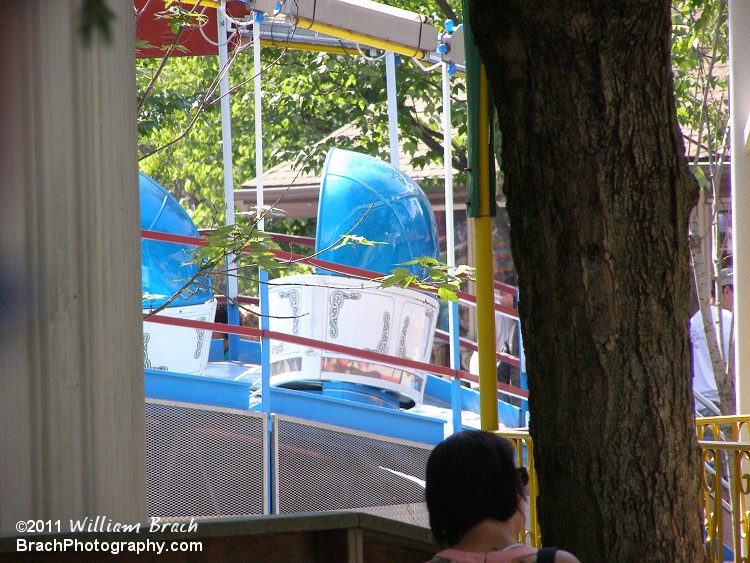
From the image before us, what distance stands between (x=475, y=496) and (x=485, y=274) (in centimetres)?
188

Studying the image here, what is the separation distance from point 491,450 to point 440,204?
16165 mm

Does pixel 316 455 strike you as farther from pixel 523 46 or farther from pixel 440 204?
pixel 440 204

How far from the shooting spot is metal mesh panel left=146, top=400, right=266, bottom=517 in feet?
24.3

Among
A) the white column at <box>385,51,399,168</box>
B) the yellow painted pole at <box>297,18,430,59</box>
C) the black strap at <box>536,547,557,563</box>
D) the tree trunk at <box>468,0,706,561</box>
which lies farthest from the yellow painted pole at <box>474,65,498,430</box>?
the white column at <box>385,51,399,168</box>

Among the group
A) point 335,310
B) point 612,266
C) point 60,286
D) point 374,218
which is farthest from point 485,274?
point 374,218

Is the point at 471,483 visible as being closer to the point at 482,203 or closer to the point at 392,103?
the point at 482,203

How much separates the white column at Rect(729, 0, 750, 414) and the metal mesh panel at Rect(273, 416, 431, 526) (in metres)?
2.67

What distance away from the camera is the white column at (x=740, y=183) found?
7.20 meters

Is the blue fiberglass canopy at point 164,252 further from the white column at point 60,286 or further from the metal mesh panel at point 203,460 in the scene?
the white column at point 60,286

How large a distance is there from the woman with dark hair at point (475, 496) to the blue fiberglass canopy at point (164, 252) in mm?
7018

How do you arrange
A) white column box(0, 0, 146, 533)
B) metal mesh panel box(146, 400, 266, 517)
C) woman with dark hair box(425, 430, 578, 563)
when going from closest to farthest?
woman with dark hair box(425, 430, 578, 563) → white column box(0, 0, 146, 533) → metal mesh panel box(146, 400, 266, 517)

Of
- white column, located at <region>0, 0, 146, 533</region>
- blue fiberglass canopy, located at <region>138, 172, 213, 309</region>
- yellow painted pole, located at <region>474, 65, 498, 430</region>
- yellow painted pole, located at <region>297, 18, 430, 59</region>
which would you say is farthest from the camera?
blue fiberglass canopy, located at <region>138, 172, 213, 309</region>

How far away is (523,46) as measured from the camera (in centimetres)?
254

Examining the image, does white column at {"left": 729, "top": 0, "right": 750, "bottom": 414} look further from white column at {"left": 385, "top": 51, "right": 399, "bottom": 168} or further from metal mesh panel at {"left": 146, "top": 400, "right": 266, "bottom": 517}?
metal mesh panel at {"left": 146, "top": 400, "right": 266, "bottom": 517}
